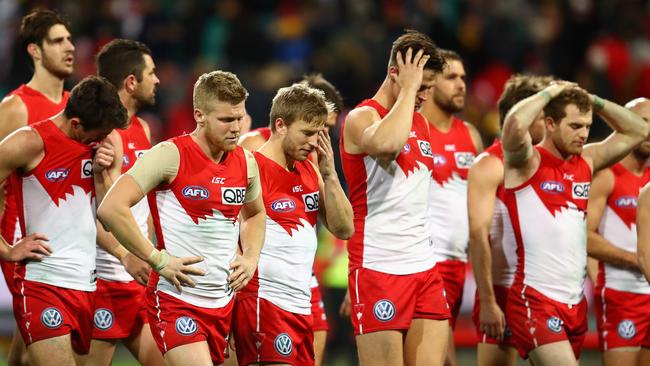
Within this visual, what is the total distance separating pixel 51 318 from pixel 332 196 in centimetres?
192

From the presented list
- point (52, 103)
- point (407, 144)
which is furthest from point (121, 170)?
point (407, 144)

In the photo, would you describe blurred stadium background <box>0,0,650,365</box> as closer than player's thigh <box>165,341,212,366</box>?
No

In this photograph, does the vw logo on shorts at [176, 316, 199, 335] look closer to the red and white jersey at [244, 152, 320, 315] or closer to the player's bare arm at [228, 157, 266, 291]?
the player's bare arm at [228, 157, 266, 291]

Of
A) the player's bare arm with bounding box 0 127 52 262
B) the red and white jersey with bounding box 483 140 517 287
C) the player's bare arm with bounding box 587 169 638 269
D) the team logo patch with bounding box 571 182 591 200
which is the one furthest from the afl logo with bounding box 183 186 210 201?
the player's bare arm with bounding box 587 169 638 269

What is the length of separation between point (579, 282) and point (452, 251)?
120 cm

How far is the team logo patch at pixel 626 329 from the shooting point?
329 inches

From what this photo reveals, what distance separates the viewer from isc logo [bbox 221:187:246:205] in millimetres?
6499

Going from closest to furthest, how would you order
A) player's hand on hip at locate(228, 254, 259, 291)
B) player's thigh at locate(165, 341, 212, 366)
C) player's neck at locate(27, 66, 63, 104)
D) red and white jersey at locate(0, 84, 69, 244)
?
player's thigh at locate(165, 341, 212, 366) → player's hand on hip at locate(228, 254, 259, 291) → red and white jersey at locate(0, 84, 69, 244) → player's neck at locate(27, 66, 63, 104)

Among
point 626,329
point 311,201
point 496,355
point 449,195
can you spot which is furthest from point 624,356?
point 311,201

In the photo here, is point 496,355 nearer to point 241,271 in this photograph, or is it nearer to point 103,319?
point 241,271

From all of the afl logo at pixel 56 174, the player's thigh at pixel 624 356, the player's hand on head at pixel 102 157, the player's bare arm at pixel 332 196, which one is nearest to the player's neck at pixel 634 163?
the player's thigh at pixel 624 356

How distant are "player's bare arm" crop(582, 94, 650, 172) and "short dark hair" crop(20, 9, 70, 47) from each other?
13.5 ft

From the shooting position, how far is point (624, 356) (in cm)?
837

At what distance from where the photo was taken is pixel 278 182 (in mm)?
7000
